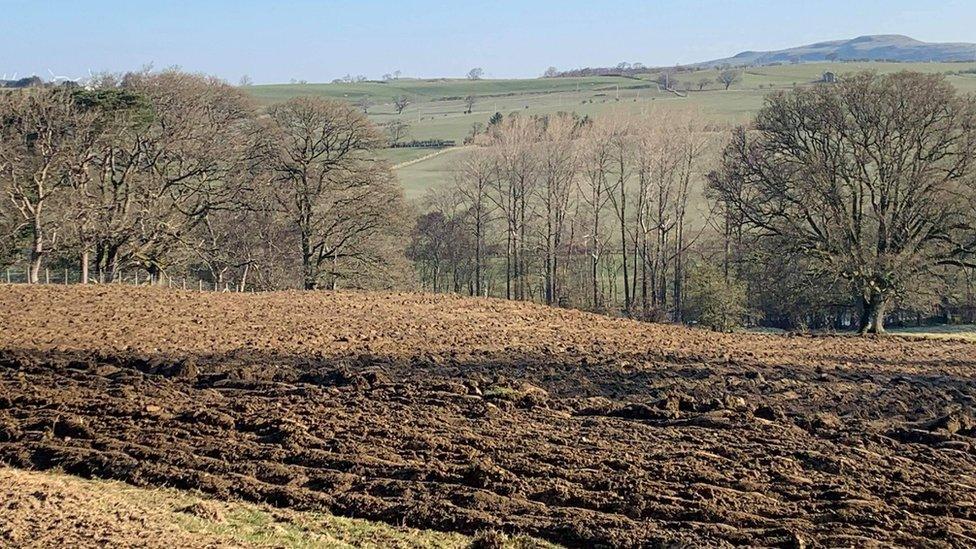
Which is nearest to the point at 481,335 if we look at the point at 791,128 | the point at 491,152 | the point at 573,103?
the point at 791,128

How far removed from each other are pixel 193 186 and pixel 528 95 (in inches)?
3550

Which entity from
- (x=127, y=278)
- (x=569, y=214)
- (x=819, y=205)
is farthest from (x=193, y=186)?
→ (x=819, y=205)

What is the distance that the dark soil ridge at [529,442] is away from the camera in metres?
8.80

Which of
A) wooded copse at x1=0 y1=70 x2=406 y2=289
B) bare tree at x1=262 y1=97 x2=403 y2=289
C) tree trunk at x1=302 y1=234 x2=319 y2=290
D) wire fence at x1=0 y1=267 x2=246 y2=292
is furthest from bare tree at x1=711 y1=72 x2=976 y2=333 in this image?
wire fence at x1=0 y1=267 x2=246 y2=292

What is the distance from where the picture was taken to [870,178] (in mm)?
33719

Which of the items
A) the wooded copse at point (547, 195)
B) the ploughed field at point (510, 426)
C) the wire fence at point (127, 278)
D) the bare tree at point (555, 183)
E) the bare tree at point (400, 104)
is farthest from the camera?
the bare tree at point (400, 104)

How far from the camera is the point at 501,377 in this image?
15656mm

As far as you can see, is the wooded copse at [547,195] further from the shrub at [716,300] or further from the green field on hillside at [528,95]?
the green field on hillside at [528,95]

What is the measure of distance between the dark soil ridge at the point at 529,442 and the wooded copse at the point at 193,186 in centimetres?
1820

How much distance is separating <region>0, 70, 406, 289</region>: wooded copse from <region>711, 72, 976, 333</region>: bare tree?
16.0 metres

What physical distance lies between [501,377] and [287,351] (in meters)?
4.80

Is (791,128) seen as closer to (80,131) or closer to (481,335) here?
(481,335)

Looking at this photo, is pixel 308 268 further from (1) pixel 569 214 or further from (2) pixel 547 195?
(1) pixel 569 214

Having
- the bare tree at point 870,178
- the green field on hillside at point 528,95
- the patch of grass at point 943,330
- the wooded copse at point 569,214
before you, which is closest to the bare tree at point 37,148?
the wooded copse at point 569,214
